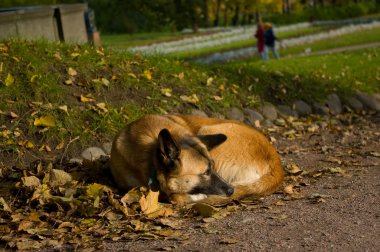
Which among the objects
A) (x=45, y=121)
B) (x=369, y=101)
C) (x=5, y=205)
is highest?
(x=45, y=121)

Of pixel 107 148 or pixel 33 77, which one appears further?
pixel 33 77

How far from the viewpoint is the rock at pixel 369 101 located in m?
12.6

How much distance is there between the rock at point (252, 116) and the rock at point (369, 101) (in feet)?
9.01

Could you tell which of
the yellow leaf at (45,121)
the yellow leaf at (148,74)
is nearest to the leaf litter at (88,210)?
the yellow leaf at (45,121)

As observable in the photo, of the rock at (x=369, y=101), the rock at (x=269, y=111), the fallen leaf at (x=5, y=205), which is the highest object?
the fallen leaf at (x=5, y=205)

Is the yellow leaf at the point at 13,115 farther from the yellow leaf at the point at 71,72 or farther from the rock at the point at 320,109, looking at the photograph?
the rock at the point at 320,109

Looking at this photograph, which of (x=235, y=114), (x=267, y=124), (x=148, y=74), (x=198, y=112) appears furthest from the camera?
(x=267, y=124)

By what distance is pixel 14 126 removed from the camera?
8.08m

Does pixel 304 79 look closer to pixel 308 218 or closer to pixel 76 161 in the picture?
pixel 76 161

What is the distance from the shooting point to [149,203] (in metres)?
6.00

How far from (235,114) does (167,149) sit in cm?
477

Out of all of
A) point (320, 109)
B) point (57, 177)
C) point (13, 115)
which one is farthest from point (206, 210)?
point (320, 109)

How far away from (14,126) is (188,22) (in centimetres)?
4249

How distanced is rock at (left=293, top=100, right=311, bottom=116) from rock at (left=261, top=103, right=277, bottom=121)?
0.54m
